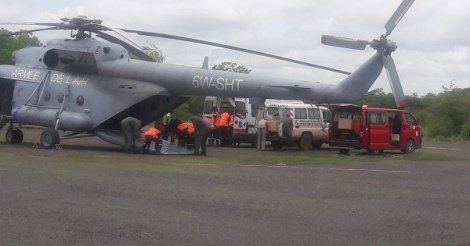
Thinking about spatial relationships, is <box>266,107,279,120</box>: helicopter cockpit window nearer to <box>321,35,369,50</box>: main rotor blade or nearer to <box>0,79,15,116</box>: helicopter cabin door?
<box>321,35,369,50</box>: main rotor blade

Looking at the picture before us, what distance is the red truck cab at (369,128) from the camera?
1009 inches

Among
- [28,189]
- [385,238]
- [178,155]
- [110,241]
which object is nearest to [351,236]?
[385,238]

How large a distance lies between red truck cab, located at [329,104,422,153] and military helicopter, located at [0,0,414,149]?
3.37 meters

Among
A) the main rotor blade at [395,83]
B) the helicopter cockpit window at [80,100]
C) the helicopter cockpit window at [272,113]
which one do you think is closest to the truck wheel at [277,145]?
the helicopter cockpit window at [272,113]

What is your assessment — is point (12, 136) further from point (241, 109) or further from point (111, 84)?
point (241, 109)

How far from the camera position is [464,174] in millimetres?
18859

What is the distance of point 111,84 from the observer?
24.8 meters

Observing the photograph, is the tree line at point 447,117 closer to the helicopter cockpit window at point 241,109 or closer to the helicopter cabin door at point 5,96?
the helicopter cockpit window at point 241,109

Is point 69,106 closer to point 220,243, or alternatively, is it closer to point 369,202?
point 369,202

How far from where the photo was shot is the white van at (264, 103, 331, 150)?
27844 millimetres

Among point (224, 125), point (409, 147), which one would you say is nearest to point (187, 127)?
point (224, 125)

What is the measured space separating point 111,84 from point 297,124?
24.9ft

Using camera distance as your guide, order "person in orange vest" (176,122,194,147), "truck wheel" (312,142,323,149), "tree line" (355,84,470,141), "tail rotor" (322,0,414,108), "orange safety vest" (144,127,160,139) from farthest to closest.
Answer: "tree line" (355,84,470,141) → "truck wheel" (312,142,323,149) → "person in orange vest" (176,122,194,147) → "orange safety vest" (144,127,160,139) → "tail rotor" (322,0,414,108)

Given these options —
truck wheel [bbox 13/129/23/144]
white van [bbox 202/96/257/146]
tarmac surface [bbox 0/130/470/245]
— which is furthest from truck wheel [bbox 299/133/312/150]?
truck wheel [bbox 13/129/23/144]
